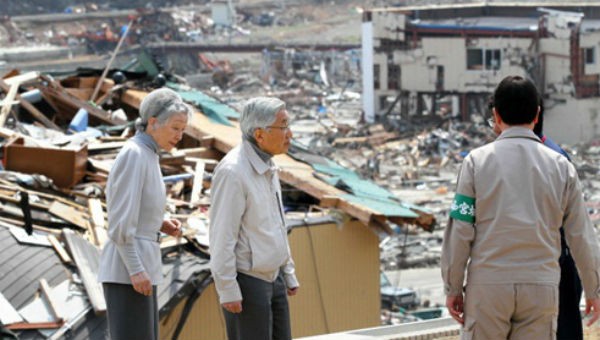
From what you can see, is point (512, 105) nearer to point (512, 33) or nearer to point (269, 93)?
point (512, 33)

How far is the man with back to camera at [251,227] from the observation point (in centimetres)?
513

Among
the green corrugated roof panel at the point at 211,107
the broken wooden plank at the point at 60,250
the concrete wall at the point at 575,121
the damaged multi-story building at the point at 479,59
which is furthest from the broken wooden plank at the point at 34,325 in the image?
the damaged multi-story building at the point at 479,59

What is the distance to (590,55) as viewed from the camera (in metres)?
53.8

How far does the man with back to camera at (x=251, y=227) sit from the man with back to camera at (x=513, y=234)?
881 millimetres

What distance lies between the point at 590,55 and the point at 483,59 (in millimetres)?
5182

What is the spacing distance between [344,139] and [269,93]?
20000mm

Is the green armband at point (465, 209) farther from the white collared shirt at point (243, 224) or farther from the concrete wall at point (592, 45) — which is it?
the concrete wall at point (592, 45)

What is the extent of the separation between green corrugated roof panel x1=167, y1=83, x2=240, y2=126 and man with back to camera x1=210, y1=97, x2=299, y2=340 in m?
10.7

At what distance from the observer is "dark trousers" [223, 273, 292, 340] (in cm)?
521

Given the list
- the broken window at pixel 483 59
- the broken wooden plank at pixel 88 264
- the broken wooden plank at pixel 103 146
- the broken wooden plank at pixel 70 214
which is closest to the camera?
the broken wooden plank at pixel 88 264

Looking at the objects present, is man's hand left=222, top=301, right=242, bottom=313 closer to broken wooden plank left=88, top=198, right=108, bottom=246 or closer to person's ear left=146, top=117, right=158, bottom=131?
person's ear left=146, top=117, right=158, bottom=131

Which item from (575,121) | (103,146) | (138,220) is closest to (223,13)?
(575,121)

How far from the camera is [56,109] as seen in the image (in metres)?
16.0

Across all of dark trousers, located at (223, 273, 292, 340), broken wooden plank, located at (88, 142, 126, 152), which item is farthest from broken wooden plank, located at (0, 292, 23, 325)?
broken wooden plank, located at (88, 142, 126, 152)
